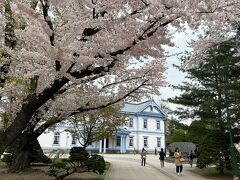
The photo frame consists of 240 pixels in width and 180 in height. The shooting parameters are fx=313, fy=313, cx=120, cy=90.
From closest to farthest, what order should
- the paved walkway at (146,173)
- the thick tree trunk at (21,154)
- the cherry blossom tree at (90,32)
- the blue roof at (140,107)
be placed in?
the cherry blossom tree at (90,32), the thick tree trunk at (21,154), the paved walkway at (146,173), the blue roof at (140,107)


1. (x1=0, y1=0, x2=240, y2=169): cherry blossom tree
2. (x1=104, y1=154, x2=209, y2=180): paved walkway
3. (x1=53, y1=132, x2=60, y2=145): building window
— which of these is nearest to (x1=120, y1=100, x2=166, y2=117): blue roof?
(x1=53, y1=132, x2=60, y2=145): building window

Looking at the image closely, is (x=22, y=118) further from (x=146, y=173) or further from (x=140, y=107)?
(x=140, y=107)

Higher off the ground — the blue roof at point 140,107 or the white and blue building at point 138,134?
the blue roof at point 140,107

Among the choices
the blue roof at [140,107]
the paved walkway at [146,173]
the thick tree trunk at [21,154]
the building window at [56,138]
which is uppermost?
the blue roof at [140,107]

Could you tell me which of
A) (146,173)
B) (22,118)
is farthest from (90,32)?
(146,173)

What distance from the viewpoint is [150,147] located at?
56781 millimetres

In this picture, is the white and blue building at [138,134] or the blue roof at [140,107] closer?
the white and blue building at [138,134]

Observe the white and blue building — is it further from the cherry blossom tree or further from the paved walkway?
the cherry blossom tree

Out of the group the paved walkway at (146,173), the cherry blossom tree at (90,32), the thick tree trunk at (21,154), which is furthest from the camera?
the paved walkway at (146,173)

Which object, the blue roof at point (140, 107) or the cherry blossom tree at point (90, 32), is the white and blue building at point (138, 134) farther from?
the cherry blossom tree at point (90, 32)

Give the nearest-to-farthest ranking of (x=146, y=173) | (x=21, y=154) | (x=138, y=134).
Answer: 1. (x=21, y=154)
2. (x=146, y=173)
3. (x=138, y=134)

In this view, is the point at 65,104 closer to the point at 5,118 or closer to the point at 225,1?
the point at 5,118

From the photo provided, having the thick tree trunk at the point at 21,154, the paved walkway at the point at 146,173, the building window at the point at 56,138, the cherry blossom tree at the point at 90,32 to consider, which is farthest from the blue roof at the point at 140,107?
the cherry blossom tree at the point at 90,32

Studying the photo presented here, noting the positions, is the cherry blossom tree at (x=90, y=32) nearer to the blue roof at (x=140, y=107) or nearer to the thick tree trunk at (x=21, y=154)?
the thick tree trunk at (x=21, y=154)
